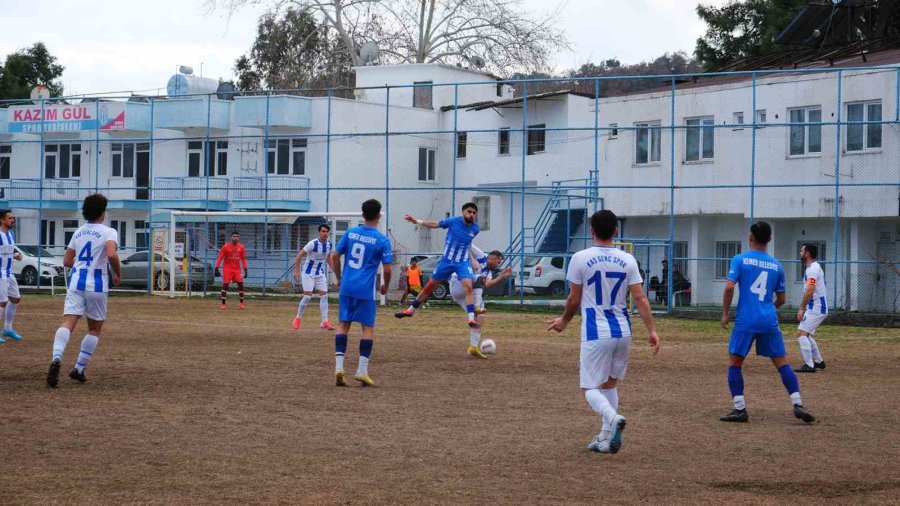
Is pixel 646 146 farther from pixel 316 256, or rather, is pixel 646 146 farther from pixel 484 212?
pixel 316 256

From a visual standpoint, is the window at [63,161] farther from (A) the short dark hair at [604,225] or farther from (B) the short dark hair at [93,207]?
(A) the short dark hair at [604,225]

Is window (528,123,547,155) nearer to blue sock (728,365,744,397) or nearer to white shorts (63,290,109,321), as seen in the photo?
white shorts (63,290,109,321)

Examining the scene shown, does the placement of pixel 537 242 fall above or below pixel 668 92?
below

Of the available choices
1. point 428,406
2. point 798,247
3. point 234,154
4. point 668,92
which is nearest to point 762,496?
point 428,406

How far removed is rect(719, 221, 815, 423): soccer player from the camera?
1027 centimetres

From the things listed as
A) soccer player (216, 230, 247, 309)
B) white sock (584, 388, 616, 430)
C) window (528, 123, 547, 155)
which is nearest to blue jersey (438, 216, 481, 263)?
white sock (584, 388, 616, 430)

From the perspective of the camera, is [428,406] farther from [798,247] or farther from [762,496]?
[798,247]

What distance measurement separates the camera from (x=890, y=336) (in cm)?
2273

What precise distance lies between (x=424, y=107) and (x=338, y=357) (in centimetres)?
3647

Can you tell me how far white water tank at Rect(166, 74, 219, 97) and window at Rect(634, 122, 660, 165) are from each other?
2156 centimetres

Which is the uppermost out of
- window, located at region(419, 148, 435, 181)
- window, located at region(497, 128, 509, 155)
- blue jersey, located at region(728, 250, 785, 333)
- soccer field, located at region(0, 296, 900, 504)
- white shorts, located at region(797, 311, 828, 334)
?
window, located at region(497, 128, 509, 155)

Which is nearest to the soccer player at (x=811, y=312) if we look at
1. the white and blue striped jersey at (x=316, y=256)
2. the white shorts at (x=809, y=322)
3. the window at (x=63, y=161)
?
the white shorts at (x=809, y=322)

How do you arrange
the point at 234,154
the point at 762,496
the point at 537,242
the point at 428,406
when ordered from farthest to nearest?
the point at 234,154 < the point at 537,242 < the point at 428,406 < the point at 762,496

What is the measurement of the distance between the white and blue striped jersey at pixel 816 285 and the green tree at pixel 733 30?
3477 centimetres
